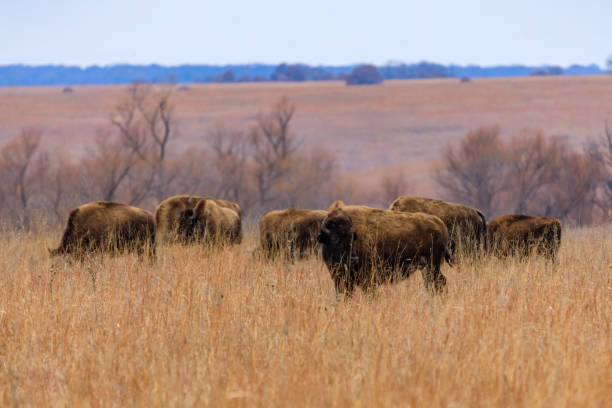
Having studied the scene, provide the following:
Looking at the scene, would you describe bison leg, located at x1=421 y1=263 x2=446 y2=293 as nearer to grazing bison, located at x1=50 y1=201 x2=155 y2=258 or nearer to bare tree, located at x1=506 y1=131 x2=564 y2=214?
grazing bison, located at x1=50 y1=201 x2=155 y2=258

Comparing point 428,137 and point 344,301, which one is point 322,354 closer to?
point 344,301

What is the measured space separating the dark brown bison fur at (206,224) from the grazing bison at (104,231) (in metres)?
1.49

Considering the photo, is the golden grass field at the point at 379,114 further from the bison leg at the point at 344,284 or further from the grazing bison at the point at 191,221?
the bison leg at the point at 344,284

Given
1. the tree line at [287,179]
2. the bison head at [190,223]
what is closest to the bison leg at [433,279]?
the bison head at [190,223]

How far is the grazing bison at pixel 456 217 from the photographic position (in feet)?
35.4

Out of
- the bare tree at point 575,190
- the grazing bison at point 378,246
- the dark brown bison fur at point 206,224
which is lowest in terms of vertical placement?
the bare tree at point 575,190

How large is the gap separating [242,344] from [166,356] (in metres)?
0.62

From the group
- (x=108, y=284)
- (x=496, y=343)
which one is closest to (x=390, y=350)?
(x=496, y=343)

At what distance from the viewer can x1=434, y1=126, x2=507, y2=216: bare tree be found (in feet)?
133

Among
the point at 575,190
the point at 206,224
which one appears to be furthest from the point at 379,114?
the point at 206,224

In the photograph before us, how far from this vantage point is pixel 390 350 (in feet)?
18.4

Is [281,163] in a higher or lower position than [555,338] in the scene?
lower

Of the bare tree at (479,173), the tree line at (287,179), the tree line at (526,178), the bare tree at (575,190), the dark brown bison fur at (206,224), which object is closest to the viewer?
the dark brown bison fur at (206,224)

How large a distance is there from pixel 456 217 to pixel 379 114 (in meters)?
90.4
